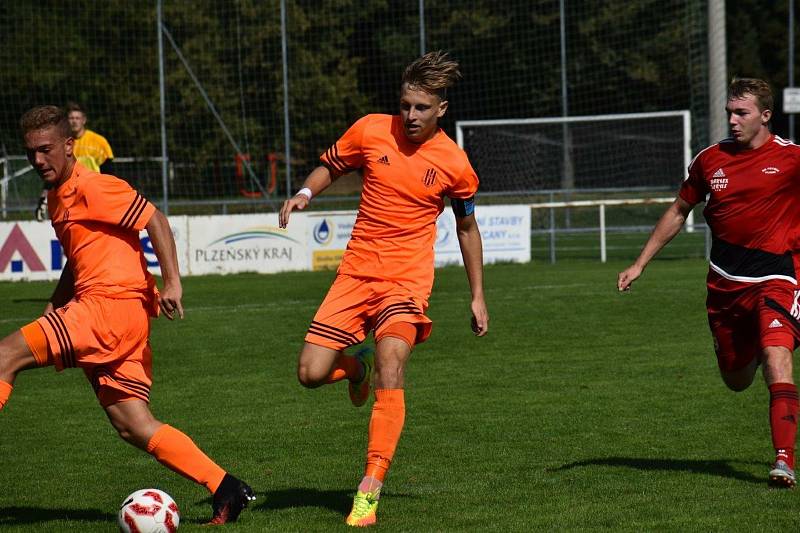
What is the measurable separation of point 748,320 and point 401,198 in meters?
2.06

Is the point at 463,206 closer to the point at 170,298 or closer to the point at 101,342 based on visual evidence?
the point at 170,298

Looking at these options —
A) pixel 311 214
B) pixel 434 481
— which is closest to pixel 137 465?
pixel 434 481

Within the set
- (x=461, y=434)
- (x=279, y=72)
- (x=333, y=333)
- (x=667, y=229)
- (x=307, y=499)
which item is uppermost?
(x=279, y=72)

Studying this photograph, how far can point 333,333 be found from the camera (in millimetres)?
5973

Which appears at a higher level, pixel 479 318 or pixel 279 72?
pixel 279 72

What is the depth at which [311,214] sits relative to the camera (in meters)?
20.6

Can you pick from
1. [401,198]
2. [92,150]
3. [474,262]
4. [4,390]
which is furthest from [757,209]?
[92,150]

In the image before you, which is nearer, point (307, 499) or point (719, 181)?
point (307, 499)

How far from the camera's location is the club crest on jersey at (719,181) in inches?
260

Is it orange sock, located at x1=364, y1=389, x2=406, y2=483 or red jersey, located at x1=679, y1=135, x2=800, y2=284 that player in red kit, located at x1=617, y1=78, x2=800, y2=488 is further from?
orange sock, located at x1=364, y1=389, x2=406, y2=483

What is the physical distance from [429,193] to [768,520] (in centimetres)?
218

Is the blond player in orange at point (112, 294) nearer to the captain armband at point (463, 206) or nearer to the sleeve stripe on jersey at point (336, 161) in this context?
the sleeve stripe on jersey at point (336, 161)

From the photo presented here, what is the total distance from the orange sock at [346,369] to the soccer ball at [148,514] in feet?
3.98

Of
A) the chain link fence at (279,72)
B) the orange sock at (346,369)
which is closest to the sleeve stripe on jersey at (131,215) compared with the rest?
the orange sock at (346,369)
